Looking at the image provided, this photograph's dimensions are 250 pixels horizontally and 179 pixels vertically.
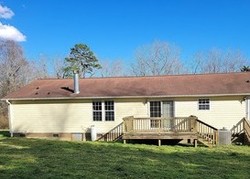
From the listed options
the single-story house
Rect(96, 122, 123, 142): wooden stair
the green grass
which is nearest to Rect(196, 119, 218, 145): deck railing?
the single-story house

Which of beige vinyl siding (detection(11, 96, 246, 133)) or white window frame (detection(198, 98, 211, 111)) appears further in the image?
white window frame (detection(198, 98, 211, 111))

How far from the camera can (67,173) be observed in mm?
7637

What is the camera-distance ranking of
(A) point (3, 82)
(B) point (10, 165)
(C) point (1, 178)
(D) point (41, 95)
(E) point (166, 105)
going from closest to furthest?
1. (C) point (1, 178)
2. (B) point (10, 165)
3. (E) point (166, 105)
4. (D) point (41, 95)
5. (A) point (3, 82)

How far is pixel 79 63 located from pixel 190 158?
3560 centimetres

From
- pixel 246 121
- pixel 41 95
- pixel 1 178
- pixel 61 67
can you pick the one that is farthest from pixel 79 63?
pixel 1 178

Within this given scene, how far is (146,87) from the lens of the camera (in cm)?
1917

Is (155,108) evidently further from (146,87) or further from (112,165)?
(112,165)

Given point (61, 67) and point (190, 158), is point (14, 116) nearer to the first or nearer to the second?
point (190, 158)

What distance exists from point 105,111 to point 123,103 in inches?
48.7

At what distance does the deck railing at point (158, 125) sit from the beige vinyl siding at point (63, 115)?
2.53ft

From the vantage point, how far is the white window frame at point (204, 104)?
17.4 metres

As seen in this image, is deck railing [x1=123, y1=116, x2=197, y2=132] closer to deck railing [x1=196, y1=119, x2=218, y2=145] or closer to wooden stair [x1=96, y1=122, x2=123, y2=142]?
deck railing [x1=196, y1=119, x2=218, y2=145]

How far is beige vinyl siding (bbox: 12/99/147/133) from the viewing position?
18.1m

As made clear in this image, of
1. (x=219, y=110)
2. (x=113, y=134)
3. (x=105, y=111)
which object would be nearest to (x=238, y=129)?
(x=219, y=110)
